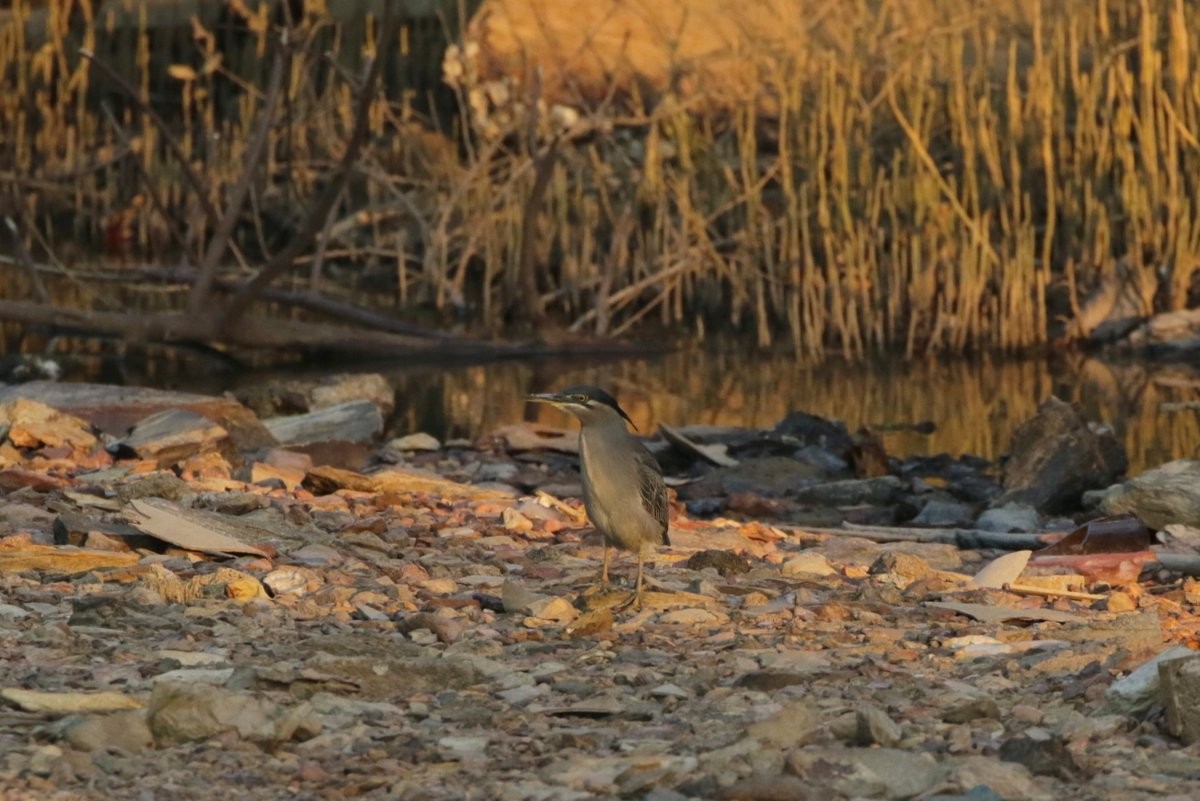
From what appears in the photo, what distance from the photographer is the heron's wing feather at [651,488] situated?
200 inches

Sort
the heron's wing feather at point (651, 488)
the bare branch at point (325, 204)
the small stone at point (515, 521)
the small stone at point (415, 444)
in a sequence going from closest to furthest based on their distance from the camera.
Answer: the heron's wing feather at point (651, 488) < the small stone at point (515, 521) < the small stone at point (415, 444) < the bare branch at point (325, 204)

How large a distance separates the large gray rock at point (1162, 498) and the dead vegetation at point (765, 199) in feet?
17.2

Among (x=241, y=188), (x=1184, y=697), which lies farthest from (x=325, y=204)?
(x=1184, y=697)

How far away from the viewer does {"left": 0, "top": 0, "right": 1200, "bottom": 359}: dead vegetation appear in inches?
494

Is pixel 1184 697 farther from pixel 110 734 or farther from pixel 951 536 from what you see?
pixel 951 536

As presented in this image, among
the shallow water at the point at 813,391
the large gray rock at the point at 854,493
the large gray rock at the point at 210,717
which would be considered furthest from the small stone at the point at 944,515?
the large gray rock at the point at 210,717

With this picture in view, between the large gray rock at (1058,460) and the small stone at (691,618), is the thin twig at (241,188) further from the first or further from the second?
the small stone at (691,618)

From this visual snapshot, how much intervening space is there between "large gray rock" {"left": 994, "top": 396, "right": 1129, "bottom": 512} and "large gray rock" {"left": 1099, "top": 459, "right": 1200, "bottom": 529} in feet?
3.58

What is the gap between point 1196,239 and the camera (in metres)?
12.8

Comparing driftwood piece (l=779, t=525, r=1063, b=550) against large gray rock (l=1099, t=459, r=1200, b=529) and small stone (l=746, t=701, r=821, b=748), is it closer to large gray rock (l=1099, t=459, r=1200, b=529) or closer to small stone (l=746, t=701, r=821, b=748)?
large gray rock (l=1099, t=459, r=1200, b=529)

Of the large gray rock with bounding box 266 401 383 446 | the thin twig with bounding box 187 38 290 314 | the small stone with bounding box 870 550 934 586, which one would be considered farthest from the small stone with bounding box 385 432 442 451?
the small stone with bounding box 870 550 934 586

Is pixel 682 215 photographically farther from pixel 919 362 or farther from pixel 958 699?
pixel 958 699

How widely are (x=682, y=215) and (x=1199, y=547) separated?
7525mm

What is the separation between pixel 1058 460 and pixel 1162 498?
1.51m
